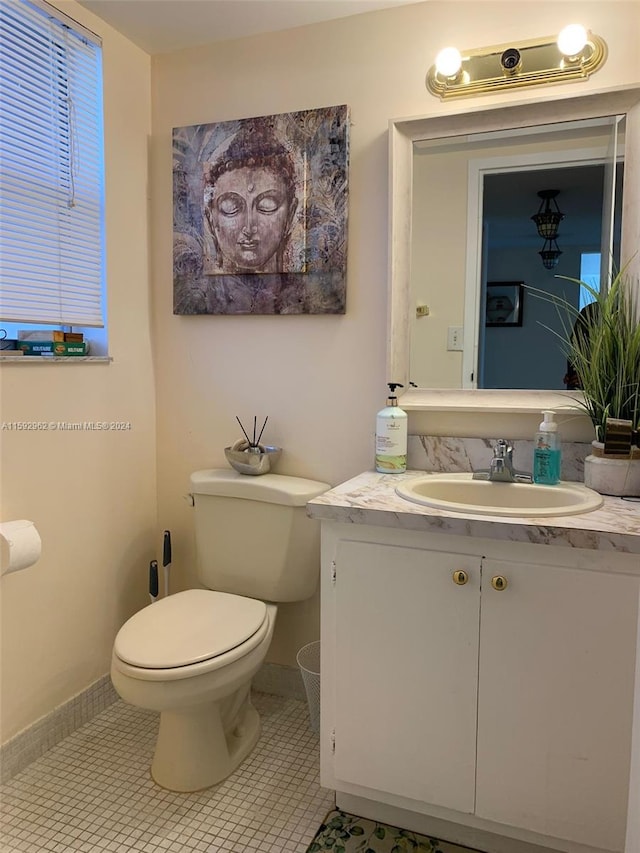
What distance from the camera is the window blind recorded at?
5.35 feet

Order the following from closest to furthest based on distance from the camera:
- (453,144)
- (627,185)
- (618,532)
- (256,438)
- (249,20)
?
(618,532)
(627,185)
(453,144)
(249,20)
(256,438)

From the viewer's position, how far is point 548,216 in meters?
1.65

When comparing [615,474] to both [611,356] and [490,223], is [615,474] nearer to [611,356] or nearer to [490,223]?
[611,356]

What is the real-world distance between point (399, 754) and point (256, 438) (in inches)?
40.5

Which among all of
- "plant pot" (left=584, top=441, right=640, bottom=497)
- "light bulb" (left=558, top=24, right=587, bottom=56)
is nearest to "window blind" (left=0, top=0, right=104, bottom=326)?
"light bulb" (left=558, top=24, right=587, bottom=56)

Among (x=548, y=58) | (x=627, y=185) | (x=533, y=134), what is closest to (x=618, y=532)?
(x=627, y=185)

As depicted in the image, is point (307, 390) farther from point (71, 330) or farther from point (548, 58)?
point (548, 58)

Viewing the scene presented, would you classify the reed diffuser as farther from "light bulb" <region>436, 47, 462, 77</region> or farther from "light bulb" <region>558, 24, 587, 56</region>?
"light bulb" <region>558, 24, 587, 56</region>

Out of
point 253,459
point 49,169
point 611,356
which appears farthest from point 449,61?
point 253,459

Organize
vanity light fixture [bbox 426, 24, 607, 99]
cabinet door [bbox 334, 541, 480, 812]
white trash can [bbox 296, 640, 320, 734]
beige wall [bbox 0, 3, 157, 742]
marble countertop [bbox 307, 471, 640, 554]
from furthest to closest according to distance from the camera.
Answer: white trash can [bbox 296, 640, 320, 734], beige wall [bbox 0, 3, 157, 742], vanity light fixture [bbox 426, 24, 607, 99], cabinet door [bbox 334, 541, 480, 812], marble countertop [bbox 307, 471, 640, 554]

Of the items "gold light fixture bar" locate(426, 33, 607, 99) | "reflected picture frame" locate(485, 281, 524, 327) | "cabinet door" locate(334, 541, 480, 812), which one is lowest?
"cabinet door" locate(334, 541, 480, 812)

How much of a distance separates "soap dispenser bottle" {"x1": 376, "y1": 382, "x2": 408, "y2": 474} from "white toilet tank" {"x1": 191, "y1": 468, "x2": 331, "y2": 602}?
240mm

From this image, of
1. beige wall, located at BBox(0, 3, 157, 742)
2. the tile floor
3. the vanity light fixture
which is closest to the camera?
the tile floor

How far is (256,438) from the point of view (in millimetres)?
2059
